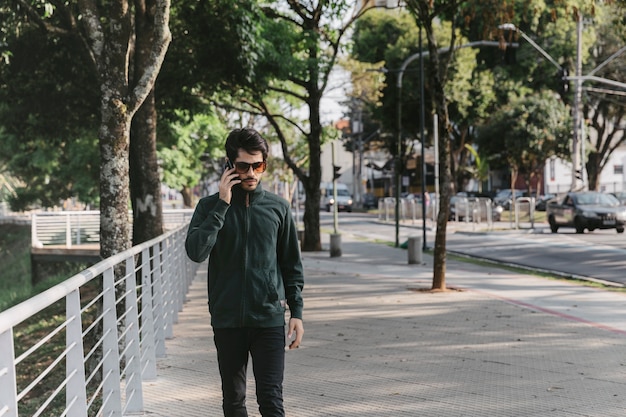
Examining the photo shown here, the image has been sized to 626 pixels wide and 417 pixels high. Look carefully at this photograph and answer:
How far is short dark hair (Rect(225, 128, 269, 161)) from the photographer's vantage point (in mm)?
4102

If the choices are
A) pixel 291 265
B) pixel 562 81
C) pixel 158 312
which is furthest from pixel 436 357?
pixel 562 81

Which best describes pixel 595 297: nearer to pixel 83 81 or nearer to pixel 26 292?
pixel 83 81

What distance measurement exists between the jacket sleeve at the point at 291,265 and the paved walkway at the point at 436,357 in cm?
194

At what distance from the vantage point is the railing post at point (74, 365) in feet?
13.0

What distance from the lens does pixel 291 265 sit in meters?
4.41

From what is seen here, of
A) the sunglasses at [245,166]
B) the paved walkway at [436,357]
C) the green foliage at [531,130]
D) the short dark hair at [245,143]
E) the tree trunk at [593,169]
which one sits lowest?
the paved walkway at [436,357]

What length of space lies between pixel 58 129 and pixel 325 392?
597 inches

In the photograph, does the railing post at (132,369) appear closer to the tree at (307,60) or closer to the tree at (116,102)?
the tree at (116,102)

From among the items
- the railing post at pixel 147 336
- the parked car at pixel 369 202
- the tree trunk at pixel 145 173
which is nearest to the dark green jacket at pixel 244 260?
the railing post at pixel 147 336

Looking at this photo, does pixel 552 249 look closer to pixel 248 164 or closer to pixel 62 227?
pixel 62 227

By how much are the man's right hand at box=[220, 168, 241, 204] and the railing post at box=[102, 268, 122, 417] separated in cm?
160

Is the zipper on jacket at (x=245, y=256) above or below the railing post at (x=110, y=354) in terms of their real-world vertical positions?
above

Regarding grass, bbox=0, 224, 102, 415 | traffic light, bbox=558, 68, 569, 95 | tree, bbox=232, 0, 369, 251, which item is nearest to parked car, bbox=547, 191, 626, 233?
traffic light, bbox=558, 68, 569, 95

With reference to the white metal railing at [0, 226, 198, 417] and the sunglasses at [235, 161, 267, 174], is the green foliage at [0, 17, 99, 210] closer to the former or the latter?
the white metal railing at [0, 226, 198, 417]
